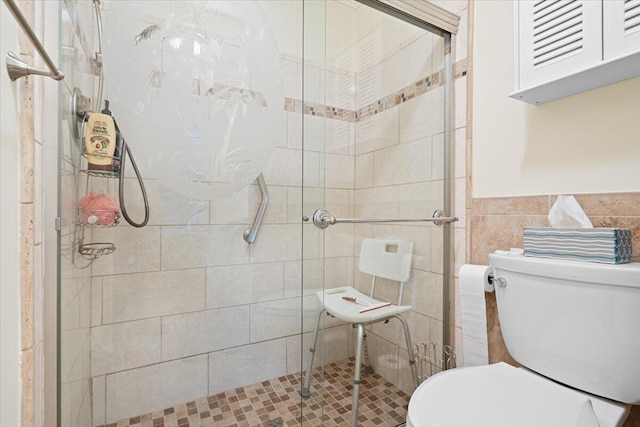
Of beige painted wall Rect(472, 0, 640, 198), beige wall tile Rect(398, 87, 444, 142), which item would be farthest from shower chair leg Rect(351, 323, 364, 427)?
beige wall tile Rect(398, 87, 444, 142)

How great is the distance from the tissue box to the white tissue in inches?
2.2

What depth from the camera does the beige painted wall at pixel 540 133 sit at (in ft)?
2.89

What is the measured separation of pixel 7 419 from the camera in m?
0.58

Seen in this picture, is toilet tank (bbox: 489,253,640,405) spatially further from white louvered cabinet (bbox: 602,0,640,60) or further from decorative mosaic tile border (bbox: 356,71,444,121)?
decorative mosaic tile border (bbox: 356,71,444,121)

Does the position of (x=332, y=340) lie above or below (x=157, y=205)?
below

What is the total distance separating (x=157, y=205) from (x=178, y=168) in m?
0.31

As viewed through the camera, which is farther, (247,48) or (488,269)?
(488,269)

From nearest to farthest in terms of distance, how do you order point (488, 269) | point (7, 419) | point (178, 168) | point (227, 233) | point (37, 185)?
1. point (7, 419)
2. point (37, 185)
3. point (178, 168)
4. point (488, 269)
5. point (227, 233)

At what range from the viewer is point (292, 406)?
1.24 metres

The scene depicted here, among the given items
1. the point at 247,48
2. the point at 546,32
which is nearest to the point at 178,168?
the point at 247,48

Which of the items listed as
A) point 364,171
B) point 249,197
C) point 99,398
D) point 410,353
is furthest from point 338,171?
point 99,398

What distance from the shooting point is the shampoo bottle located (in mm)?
903

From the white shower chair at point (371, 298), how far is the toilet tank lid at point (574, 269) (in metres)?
0.41

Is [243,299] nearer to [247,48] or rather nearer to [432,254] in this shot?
[432,254]
